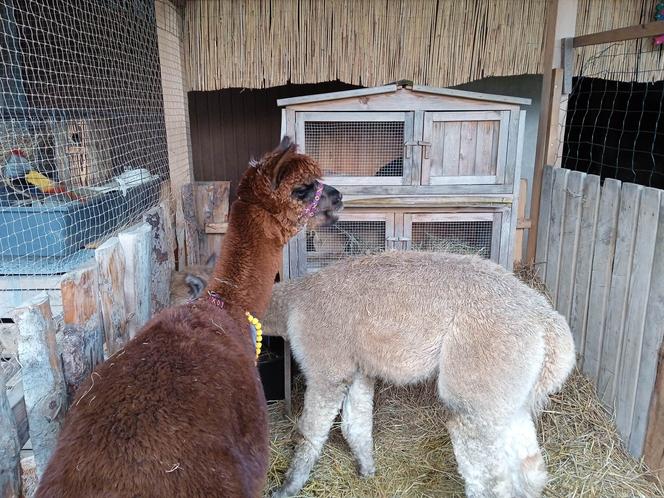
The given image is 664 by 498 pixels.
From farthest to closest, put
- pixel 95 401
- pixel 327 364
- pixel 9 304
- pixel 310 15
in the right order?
pixel 310 15 → pixel 9 304 → pixel 327 364 → pixel 95 401

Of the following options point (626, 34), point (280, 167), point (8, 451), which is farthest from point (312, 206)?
point (626, 34)

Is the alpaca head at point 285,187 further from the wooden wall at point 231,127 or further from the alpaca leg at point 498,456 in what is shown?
the wooden wall at point 231,127

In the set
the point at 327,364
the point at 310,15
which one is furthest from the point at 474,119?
the point at 327,364

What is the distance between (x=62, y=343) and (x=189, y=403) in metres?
0.66

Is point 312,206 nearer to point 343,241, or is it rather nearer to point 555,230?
point 343,241

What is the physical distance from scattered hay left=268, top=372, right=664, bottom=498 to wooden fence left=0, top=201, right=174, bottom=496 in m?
1.46

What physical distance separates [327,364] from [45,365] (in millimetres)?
1365

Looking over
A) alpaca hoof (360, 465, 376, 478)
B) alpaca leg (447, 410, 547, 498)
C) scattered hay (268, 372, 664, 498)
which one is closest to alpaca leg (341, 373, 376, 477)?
alpaca hoof (360, 465, 376, 478)

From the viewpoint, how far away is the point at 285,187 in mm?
1817

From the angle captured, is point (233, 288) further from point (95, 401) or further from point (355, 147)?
point (355, 147)

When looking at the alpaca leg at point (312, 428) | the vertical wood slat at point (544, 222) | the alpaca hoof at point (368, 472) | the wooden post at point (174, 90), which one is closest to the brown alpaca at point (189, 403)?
the alpaca leg at point (312, 428)

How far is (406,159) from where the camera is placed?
3.32 meters

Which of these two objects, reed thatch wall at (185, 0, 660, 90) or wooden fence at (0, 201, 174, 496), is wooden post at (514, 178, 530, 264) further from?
wooden fence at (0, 201, 174, 496)

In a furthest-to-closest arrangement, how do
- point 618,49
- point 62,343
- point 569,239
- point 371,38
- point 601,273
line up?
1. point 618,49
2. point 371,38
3. point 569,239
4. point 601,273
5. point 62,343
